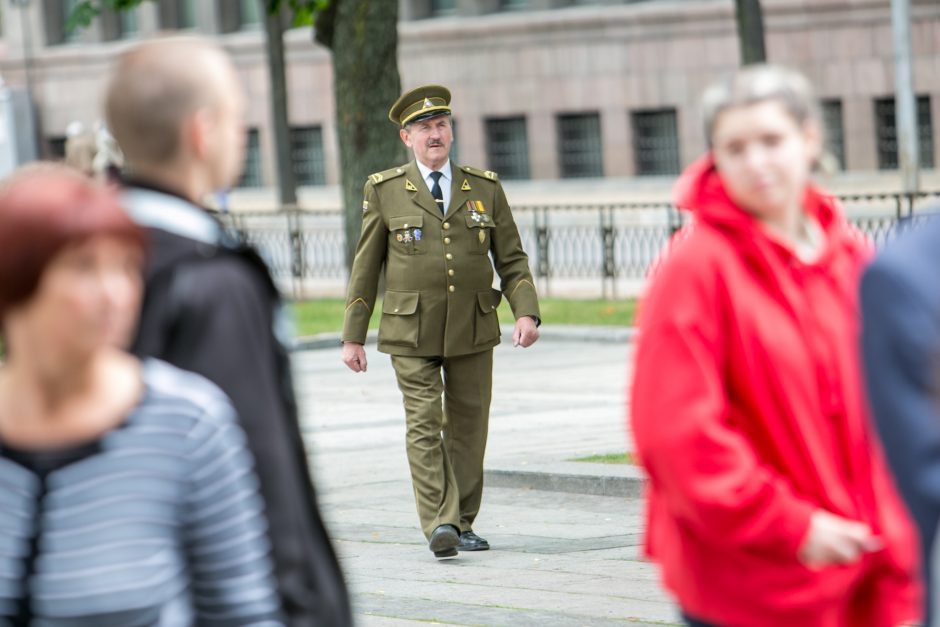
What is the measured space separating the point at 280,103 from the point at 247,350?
30.7 metres

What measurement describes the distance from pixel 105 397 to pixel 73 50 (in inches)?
1852

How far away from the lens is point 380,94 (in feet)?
67.6

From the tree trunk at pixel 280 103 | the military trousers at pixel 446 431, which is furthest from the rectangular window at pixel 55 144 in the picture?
the military trousers at pixel 446 431

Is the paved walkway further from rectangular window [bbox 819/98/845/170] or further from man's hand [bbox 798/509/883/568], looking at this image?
rectangular window [bbox 819/98/845/170]

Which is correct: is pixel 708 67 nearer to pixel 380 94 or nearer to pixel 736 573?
pixel 380 94

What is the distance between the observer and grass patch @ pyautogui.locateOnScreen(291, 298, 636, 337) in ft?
64.2

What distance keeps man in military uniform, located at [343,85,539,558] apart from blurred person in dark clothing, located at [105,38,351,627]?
5.28m

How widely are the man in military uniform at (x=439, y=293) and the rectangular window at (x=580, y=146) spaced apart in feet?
99.9

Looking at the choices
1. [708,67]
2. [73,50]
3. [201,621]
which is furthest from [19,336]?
[73,50]

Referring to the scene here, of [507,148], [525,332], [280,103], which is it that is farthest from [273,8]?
[507,148]

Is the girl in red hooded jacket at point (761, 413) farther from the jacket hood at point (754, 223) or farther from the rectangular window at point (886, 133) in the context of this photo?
the rectangular window at point (886, 133)

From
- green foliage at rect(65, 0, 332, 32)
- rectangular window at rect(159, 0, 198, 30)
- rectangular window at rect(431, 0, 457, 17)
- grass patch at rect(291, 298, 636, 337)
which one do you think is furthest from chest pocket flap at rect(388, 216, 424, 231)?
rectangular window at rect(159, 0, 198, 30)

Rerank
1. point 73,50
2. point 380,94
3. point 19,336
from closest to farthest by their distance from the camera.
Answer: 1. point 19,336
2. point 380,94
3. point 73,50

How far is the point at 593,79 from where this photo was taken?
38438 mm
